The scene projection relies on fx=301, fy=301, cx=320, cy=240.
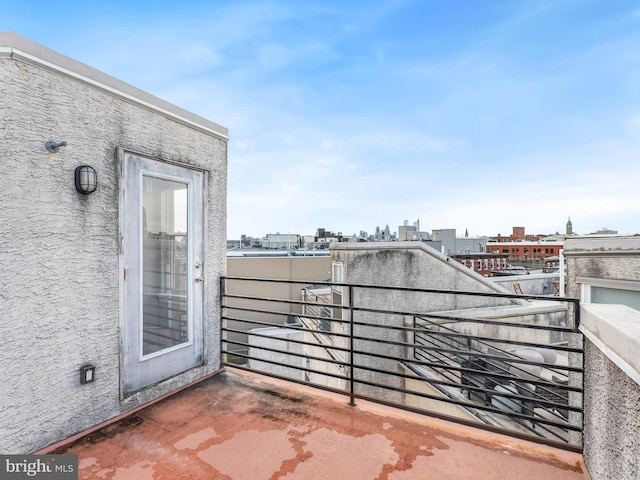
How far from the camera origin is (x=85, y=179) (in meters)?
1.99

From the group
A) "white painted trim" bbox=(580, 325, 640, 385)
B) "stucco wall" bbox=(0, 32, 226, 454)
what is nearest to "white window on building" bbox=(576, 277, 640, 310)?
"white painted trim" bbox=(580, 325, 640, 385)

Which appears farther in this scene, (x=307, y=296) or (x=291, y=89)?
(x=307, y=296)

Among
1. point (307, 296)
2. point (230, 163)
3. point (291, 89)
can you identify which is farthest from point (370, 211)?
point (230, 163)

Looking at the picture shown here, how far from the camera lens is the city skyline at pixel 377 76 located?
4688 mm

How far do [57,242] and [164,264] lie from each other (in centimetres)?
81

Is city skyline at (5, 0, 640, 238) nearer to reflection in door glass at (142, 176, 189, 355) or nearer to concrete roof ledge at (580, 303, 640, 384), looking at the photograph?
reflection in door glass at (142, 176, 189, 355)

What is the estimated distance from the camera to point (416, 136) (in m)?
11.6

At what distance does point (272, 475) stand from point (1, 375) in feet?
5.20

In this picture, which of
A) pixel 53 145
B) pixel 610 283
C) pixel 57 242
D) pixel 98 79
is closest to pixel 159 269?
pixel 57 242

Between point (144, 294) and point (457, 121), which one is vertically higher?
point (457, 121)

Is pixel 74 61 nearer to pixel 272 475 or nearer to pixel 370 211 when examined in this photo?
pixel 272 475

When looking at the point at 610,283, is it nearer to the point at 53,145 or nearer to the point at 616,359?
the point at 616,359

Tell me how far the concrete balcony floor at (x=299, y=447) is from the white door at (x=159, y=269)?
404 mm

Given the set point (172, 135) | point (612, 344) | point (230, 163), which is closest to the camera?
point (612, 344)
